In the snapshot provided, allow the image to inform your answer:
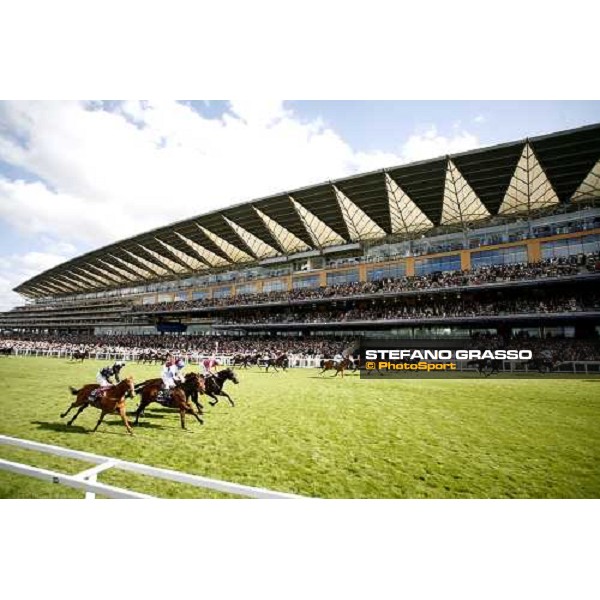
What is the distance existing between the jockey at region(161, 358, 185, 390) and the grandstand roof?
978 inches

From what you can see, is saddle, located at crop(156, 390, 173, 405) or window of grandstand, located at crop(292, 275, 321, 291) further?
window of grandstand, located at crop(292, 275, 321, 291)

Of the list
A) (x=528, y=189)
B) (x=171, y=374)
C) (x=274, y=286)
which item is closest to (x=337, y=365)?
(x=171, y=374)

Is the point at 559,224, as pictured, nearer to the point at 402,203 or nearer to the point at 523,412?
the point at 402,203

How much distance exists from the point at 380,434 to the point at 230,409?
4.19 meters

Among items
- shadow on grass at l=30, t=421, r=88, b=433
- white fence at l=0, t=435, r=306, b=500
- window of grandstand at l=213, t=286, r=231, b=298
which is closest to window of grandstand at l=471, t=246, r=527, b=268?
Result: window of grandstand at l=213, t=286, r=231, b=298

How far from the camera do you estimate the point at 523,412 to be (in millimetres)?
8352

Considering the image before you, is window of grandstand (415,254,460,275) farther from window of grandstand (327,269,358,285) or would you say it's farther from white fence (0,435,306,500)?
white fence (0,435,306,500)

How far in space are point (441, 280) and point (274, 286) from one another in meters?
19.9

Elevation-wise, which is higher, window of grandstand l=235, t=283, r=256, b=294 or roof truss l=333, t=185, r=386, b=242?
roof truss l=333, t=185, r=386, b=242

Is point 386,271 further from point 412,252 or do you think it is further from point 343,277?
point 343,277

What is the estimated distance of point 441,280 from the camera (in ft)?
92.4

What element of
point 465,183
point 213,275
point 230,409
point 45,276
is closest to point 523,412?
point 230,409

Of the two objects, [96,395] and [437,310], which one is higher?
[437,310]

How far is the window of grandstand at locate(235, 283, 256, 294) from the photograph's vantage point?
140 feet
